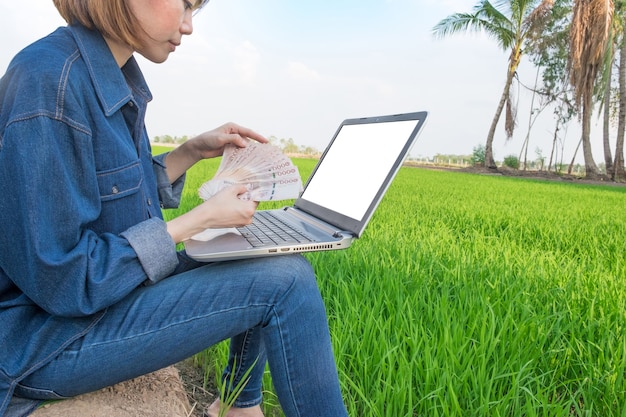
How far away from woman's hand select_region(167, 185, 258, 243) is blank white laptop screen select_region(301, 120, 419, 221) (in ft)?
1.07

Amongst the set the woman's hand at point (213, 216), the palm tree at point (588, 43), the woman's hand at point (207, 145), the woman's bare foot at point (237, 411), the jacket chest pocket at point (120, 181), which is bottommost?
the woman's bare foot at point (237, 411)

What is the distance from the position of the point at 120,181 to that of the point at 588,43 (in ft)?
57.1

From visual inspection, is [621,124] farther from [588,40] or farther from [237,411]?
[237,411]

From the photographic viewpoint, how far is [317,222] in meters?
1.53

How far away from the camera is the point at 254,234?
1321 millimetres

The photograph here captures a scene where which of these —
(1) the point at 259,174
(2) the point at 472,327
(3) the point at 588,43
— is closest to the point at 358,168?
(1) the point at 259,174

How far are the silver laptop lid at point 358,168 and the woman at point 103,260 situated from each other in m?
0.33

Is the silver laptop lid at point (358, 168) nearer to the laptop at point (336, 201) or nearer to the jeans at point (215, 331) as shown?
the laptop at point (336, 201)

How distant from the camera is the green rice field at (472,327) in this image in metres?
1.46

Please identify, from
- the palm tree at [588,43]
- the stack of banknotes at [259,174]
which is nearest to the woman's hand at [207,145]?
the stack of banknotes at [259,174]

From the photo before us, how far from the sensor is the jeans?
3.18ft

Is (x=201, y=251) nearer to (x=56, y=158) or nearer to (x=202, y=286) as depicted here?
(x=202, y=286)

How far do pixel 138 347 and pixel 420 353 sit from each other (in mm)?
1028

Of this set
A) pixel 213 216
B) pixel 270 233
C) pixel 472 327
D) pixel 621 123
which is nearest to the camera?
pixel 213 216
